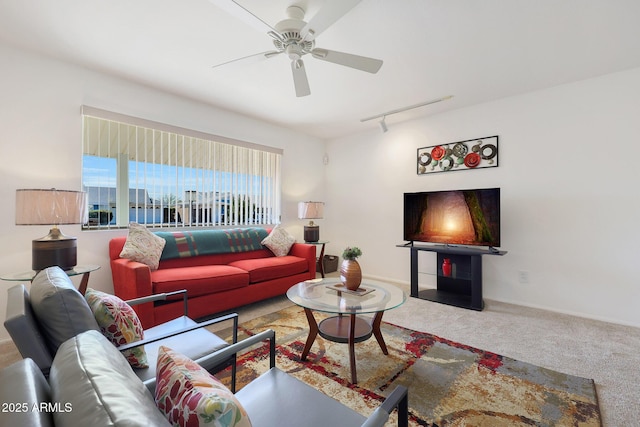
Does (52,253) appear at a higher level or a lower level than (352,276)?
higher

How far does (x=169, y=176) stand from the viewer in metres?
3.53

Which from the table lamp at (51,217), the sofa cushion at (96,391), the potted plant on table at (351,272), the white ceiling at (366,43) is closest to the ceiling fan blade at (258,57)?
the white ceiling at (366,43)

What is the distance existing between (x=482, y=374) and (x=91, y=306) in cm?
229

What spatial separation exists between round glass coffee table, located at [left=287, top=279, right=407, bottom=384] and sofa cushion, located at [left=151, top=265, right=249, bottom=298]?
34.2 inches

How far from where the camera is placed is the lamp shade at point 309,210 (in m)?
4.49

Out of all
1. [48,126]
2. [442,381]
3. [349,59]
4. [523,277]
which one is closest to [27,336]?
[442,381]

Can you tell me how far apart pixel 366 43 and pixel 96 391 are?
8.71 ft

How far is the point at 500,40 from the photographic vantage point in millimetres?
2316

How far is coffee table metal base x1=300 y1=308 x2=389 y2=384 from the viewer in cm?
192

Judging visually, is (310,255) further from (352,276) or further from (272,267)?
(352,276)

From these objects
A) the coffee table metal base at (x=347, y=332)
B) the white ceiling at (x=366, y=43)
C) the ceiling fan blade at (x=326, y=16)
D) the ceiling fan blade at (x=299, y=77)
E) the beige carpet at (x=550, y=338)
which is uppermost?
the white ceiling at (x=366, y=43)

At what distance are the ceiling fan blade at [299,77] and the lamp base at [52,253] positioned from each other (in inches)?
87.8

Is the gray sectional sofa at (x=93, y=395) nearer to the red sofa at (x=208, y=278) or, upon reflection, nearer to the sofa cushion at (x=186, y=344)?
the sofa cushion at (x=186, y=344)

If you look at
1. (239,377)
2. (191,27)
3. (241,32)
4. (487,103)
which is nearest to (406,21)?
(241,32)
